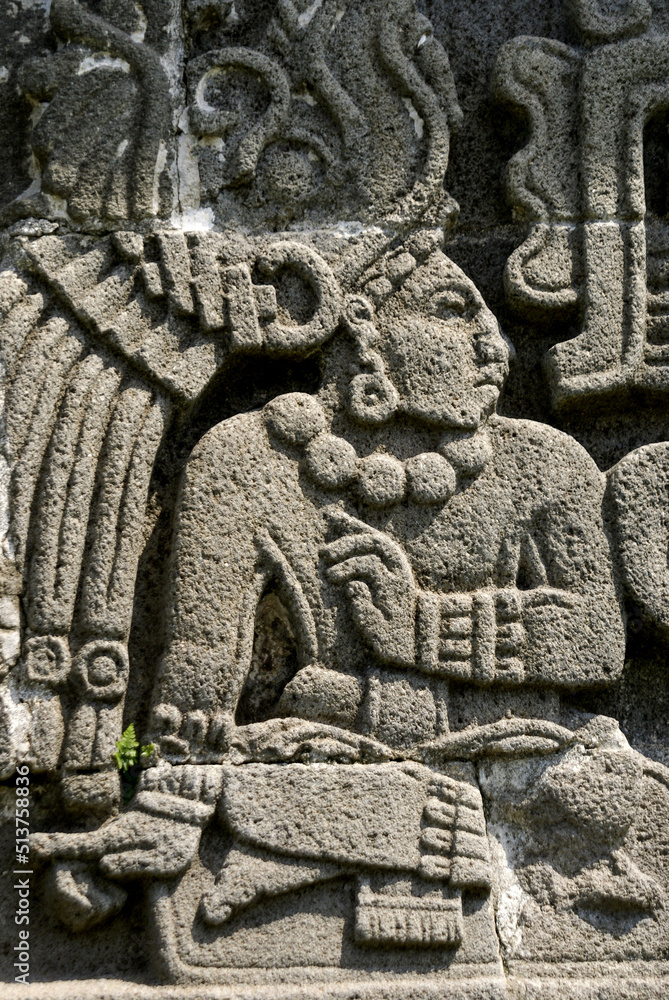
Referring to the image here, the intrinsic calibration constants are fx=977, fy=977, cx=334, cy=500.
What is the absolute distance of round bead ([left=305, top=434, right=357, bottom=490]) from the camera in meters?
3.04

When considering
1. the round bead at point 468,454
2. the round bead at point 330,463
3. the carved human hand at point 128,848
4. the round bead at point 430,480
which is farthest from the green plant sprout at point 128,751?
the round bead at point 468,454

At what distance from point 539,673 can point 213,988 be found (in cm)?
128

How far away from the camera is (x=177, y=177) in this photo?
326cm

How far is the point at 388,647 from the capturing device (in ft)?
9.64

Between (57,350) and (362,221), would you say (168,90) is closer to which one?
(362,221)

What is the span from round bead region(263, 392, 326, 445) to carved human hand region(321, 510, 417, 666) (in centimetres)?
29

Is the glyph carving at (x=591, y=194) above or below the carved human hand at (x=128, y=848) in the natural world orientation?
above

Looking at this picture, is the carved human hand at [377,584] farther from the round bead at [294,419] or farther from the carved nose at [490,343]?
the carved nose at [490,343]

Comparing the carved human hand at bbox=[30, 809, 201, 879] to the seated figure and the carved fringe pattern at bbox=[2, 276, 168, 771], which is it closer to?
the seated figure

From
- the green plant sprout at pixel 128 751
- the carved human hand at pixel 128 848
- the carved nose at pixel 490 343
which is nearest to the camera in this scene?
the carved human hand at pixel 128 848

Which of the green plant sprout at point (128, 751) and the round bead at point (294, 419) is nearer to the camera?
the green plant sprout at point (128, 751)

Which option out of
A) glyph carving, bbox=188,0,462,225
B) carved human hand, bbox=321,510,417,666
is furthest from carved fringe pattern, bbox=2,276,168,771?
glyph carving, bbox=188,0,462,225

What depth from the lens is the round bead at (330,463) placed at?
304cm

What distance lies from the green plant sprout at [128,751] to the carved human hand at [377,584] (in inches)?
28.5
